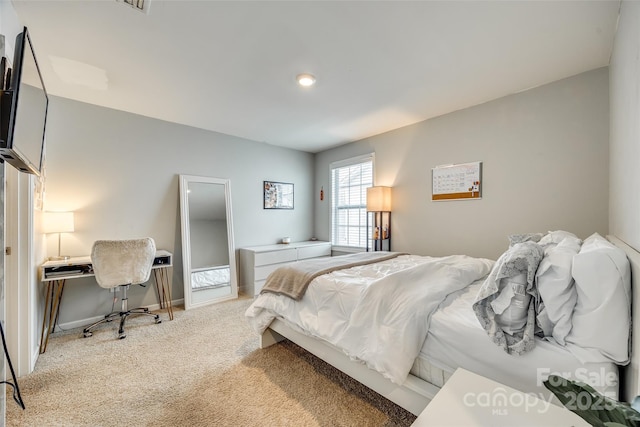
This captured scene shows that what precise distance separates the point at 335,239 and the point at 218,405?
336cm

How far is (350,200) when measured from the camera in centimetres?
459

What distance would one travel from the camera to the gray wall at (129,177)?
113 inches

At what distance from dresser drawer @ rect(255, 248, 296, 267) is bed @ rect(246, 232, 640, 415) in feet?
5.21

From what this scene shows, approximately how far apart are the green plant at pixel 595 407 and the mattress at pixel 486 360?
645 mm

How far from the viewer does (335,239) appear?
4.84 m

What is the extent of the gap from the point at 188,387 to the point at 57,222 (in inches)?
83.9

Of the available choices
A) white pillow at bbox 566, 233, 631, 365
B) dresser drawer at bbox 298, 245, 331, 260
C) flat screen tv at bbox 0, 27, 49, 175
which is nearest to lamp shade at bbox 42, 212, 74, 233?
flat screen tv at bbox 0, 27, 49, 175

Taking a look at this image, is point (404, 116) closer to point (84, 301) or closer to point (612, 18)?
point (612, 18)

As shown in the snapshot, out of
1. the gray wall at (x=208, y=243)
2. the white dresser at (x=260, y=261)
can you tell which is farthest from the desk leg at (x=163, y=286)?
the white dresser at (x=260, y=261)

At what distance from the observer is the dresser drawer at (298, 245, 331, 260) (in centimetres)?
438

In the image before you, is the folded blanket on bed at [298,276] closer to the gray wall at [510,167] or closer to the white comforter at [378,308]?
the white comforter at [378,308]

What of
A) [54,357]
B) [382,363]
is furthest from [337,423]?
[54,357]

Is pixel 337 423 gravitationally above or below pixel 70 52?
below

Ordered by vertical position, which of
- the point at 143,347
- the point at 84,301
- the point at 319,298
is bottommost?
the point at 143,347
